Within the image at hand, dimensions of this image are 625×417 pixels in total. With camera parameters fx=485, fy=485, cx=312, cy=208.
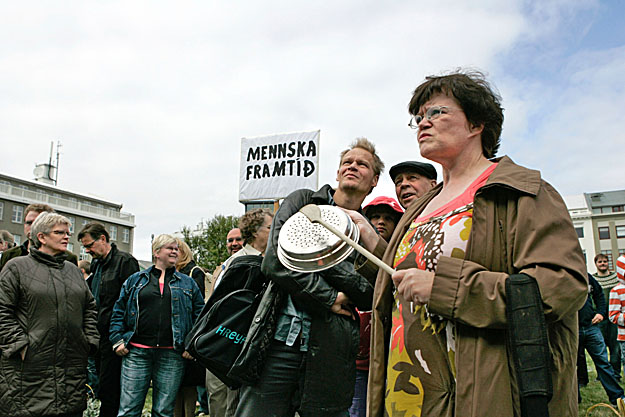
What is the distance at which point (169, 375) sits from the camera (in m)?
4.83

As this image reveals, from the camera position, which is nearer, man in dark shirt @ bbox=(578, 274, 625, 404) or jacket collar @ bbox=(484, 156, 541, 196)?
jacket collar @ bbox=(484, 156, 541, 196)

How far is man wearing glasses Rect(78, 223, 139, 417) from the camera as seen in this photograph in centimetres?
531

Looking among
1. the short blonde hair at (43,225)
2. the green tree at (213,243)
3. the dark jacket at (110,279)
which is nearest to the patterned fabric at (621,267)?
the dark jacket at (110,279)

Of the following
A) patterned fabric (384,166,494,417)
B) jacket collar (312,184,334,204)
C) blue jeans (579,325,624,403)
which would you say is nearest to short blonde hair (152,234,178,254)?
jacket collar (312,184,334,204)

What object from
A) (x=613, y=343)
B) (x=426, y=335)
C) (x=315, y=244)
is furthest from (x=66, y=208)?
(x=426, y=335)

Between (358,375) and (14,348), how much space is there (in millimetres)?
2780

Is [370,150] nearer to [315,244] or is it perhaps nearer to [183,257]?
[315,244]

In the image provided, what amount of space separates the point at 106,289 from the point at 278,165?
2491mm

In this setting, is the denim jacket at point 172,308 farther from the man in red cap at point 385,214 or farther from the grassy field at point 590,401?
the man in red cap at point 385,214

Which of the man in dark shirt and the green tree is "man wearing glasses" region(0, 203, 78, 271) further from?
the green tree

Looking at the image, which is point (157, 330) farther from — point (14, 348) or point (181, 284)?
point (14, 348)

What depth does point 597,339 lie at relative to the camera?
24.2ft

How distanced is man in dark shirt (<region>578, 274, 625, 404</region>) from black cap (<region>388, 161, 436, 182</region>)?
154 inches

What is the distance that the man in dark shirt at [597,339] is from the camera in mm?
6719
